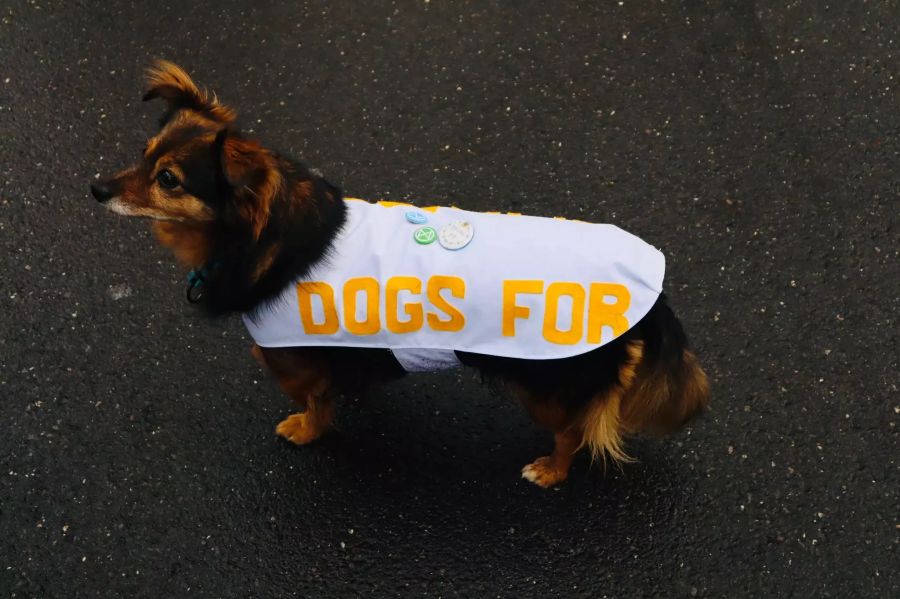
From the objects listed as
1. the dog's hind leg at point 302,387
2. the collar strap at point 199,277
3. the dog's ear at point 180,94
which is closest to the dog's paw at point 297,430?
the dog's hind leg at point 302,387

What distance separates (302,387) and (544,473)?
1.06 metres

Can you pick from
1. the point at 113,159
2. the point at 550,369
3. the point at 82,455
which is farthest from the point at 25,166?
the point at 550,369

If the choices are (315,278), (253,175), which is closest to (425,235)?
(315,278)

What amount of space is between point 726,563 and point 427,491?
1238mm

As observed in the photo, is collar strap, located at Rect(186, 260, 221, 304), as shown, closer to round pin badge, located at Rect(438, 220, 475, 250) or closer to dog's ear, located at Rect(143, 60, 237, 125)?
dog's ear, located at Rect(143, 60, 237, 125)

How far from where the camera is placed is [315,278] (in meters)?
2.40

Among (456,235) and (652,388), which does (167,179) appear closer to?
(456,235)

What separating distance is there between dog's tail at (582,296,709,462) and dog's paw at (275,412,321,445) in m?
1.18

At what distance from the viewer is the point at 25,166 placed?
3.89 metres

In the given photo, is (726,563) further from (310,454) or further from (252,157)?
(252,157)

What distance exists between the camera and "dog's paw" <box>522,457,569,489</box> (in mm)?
3033

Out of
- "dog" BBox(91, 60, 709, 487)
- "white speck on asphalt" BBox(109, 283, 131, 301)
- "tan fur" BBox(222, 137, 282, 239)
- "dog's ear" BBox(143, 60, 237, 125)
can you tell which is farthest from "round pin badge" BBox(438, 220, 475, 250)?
"white speck on asphalt" BBox(109, 283, 131, 301)

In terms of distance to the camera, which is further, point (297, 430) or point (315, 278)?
point (297, 430)

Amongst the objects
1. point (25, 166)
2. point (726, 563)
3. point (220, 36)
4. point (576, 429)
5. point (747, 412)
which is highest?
point (220, 36)
